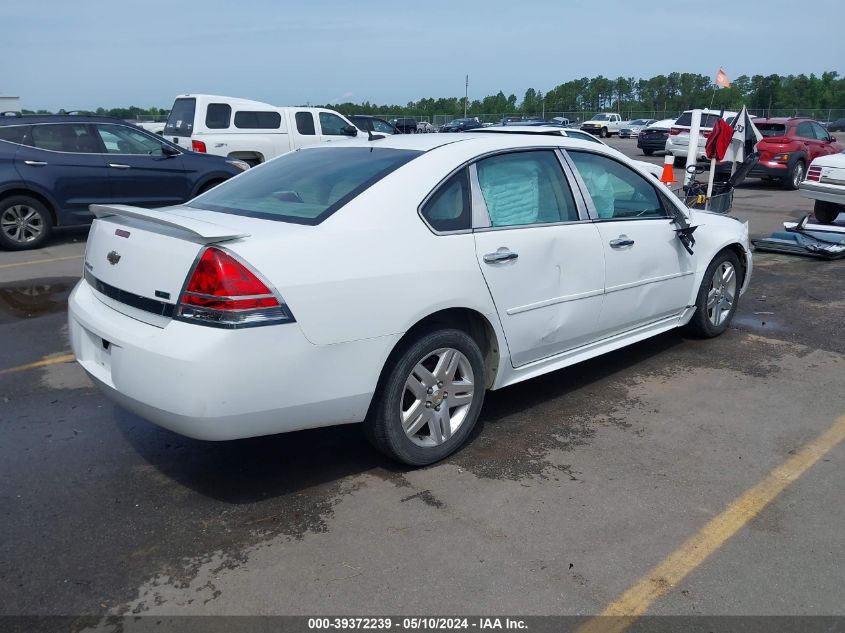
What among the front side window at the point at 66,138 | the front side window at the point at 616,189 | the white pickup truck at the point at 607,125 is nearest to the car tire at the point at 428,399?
the front side window at the point at 616,189

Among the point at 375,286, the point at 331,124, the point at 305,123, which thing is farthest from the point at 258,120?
the point at 375,286

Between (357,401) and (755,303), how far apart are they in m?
5.23

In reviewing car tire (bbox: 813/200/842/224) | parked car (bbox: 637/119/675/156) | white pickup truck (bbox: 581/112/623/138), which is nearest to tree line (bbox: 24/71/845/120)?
white pickup truck (bbox: 581/112/623/138)

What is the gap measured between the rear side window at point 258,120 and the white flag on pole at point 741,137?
8.50 m

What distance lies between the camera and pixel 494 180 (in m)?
4.04

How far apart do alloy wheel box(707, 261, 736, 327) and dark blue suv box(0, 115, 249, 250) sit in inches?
316

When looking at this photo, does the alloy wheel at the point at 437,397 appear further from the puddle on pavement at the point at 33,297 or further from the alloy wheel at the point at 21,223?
the alloy wheel at the point at 21,223

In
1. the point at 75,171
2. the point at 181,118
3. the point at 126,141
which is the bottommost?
the point at 75,171

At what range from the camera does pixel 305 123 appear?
15250 millimetres

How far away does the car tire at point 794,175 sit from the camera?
55.7 feet

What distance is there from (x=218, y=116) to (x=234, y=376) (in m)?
12.2

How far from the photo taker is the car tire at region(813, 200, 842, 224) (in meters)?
11.7

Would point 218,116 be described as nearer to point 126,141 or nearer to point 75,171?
point 126,141

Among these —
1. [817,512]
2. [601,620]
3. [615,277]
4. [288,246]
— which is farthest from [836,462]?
[288,246]
